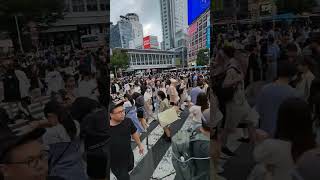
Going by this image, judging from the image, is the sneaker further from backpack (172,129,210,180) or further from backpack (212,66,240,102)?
backpack (212,66,240,102)

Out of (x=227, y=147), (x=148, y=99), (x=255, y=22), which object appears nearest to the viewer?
(x=255, y=22)

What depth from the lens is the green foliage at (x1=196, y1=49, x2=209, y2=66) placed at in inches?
69.2

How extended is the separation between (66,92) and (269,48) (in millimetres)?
1263

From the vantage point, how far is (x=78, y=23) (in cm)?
168

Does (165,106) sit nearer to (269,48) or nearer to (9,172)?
(269,48)

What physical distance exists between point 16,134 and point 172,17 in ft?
3.59

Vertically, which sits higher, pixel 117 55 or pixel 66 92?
pixel 117 55

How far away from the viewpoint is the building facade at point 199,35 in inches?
67.0

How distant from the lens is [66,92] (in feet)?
5.58

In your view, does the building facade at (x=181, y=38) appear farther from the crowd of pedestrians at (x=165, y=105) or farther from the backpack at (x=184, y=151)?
the backpack at (x=184, y=151)

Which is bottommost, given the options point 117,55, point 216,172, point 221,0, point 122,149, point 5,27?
point 216,172

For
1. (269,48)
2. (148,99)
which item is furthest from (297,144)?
(148,99)

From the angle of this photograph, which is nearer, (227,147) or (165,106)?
(227,147)

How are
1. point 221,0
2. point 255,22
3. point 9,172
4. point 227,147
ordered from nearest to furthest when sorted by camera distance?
point 9,172
point 221,0
point 255,22
point 227,147
